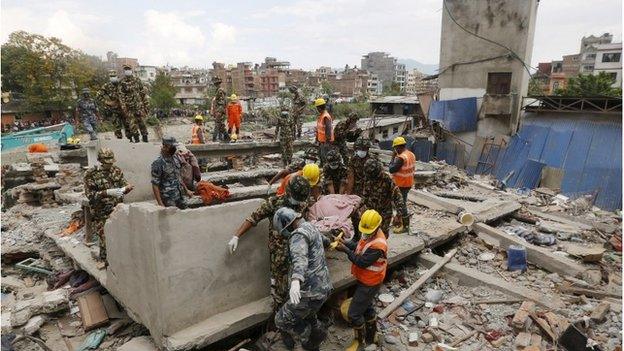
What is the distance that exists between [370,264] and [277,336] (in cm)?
138

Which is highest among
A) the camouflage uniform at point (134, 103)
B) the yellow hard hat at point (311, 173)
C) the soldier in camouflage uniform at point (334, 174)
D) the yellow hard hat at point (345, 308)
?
the camouflage uniform at point (134, 103)

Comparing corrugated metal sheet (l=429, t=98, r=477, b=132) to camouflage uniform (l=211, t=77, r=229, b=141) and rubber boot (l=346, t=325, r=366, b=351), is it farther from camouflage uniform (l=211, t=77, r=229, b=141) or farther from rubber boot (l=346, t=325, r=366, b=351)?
rubber boot (l=346, t=325, r=366, b=351)

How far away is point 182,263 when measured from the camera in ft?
11.5

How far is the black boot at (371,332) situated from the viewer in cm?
405

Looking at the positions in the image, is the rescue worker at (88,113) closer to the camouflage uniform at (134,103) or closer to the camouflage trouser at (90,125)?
the camouflage trouser at (90,125)

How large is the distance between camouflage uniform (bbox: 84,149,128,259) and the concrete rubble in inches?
24.6

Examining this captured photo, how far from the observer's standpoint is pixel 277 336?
13.3 ft

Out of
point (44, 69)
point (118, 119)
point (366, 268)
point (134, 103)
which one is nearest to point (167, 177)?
point (366, 268)

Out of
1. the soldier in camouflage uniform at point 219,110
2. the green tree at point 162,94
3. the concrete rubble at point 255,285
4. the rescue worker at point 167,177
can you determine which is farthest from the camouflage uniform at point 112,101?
the green tree at point 162,94

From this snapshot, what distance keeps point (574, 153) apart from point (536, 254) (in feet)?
27.4

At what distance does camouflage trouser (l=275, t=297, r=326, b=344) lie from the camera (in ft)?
11.5

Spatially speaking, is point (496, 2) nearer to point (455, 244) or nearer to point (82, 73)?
point (455, 244)

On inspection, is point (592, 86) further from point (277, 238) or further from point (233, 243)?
point (233, 243)

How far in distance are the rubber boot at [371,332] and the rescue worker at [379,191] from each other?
1399 millimetres
